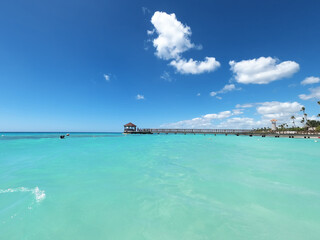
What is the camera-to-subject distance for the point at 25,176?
739 cm

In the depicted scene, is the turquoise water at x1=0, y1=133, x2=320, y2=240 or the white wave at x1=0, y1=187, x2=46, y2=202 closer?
the turquoise water at x1=0, y1=133, x2=320, y2=240

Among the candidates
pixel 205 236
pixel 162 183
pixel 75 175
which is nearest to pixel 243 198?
pixel 205 236

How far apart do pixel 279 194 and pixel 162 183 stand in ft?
14.1

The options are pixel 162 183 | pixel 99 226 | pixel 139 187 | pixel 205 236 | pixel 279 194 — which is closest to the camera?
pixel 205 236

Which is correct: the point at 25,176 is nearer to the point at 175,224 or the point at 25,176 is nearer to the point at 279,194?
the point at 175,224

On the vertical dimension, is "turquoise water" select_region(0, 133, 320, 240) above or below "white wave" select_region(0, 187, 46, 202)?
below

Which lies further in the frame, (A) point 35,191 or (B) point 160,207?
(A) point 35,191

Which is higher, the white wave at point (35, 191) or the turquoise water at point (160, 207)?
the white wave at point (35, 191)

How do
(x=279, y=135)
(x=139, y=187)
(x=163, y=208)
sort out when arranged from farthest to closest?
(x=279, y=135)
(x=139, y=187)
(x=163, y=208)

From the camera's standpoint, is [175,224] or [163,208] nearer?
[175,224]

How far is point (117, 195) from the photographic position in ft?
17.4

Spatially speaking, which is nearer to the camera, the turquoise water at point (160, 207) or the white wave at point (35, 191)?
the turquoise water at point (160, 207)

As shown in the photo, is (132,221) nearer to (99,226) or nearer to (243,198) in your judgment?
(99,226)

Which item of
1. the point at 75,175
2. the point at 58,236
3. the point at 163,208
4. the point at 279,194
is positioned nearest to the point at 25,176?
the point at 75,175
